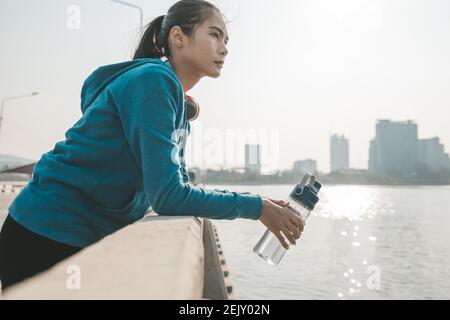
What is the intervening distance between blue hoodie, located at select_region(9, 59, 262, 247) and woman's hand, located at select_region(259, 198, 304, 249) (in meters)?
0.07

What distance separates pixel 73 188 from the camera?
→ 6.07 feet

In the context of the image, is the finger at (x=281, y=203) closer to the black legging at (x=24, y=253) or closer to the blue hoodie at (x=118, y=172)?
the blue hoodie at (x=118, y=172)

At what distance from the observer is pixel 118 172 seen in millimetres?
1883

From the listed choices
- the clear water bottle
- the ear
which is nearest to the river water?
the clear water bottle

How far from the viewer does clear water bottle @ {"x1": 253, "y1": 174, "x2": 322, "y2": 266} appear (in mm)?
2443

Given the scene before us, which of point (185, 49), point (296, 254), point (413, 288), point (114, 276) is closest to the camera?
point (114, 276)

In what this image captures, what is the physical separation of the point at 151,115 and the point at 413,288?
35266mm

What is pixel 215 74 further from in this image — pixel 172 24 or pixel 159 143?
pixel 159 143

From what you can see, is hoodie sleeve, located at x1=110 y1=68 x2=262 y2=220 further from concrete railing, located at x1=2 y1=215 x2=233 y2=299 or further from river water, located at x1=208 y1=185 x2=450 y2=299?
river water, located at x1=208 y1=185 x2=450 y2=299

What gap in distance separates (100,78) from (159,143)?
747 millimetres
